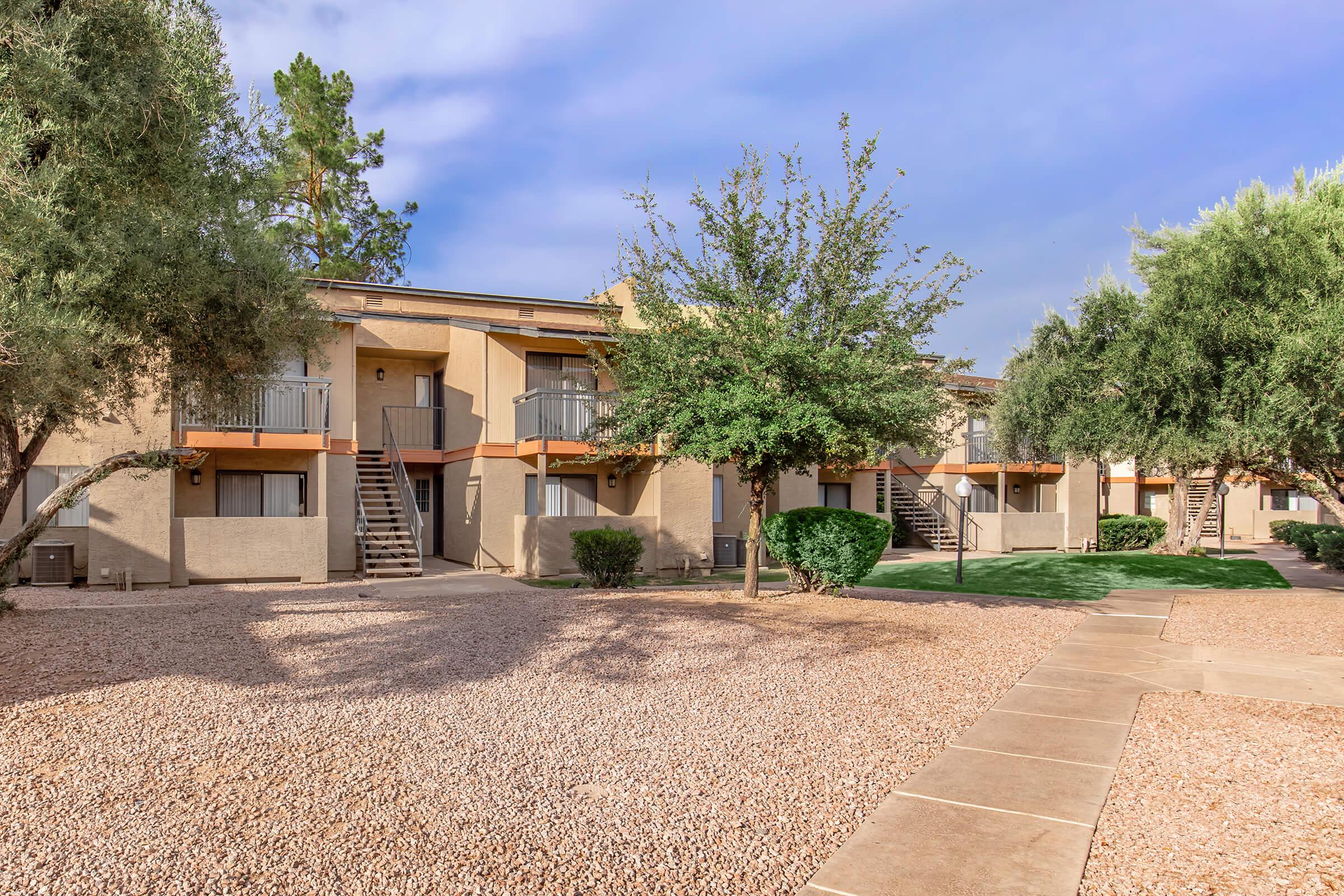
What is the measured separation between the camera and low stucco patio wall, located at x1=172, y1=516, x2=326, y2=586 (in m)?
14.5

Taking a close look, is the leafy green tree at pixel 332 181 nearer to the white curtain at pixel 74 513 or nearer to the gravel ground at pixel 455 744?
the white curtain at pixel 74 513

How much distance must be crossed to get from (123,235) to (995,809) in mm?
8109

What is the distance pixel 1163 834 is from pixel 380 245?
1189 inches

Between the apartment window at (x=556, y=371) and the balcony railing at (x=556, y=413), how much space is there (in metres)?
1.08

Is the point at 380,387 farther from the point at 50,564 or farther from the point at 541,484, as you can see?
the point at 50,564

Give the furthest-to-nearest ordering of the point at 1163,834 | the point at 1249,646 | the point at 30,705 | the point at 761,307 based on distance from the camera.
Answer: the point at 761,307
the point at 1249,646
the point at 30,705
the point at 1163,834

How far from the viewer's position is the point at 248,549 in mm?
14805

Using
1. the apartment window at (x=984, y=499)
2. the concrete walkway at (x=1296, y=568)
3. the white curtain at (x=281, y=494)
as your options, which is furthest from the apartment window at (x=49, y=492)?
the apartment window at (x=984, y=499)

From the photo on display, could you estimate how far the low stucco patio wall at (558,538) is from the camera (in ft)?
55.7

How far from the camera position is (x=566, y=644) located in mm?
9188

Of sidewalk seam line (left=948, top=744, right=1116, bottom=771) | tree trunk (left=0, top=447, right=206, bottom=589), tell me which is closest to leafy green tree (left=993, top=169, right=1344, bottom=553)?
sidewalk seam line (left=948, top=744, right=1116, bottom=771)

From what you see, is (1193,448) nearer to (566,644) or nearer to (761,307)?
(761,307)

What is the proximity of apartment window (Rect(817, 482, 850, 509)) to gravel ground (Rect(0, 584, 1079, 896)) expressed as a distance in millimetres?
14603

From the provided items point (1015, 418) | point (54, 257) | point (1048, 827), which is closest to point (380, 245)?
point (1015, 418)
